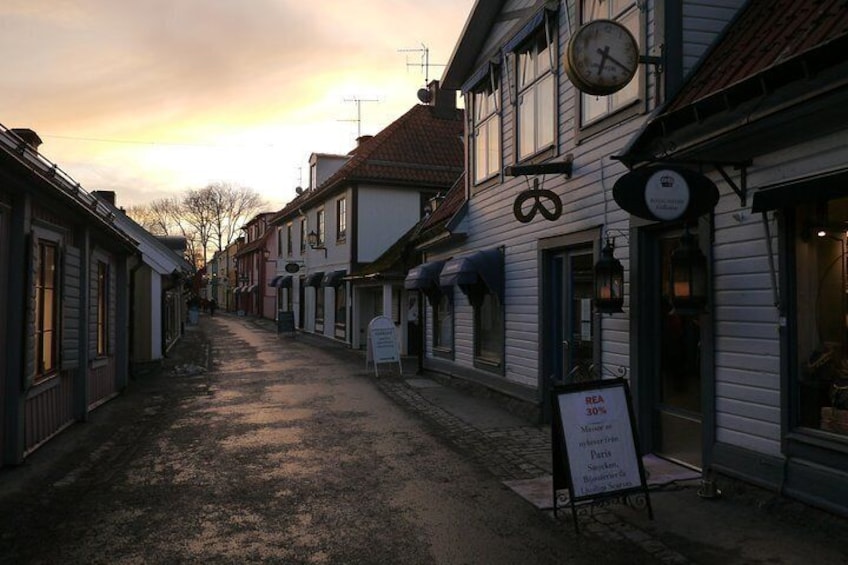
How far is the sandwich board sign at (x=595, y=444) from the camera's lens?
5262 mm

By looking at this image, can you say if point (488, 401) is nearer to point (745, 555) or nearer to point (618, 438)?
point (618, 438)

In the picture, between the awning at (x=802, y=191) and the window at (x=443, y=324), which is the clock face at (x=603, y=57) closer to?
the awning at (x=802, y=191)

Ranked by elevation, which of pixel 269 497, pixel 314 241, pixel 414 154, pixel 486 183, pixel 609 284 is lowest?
pixel 269 497

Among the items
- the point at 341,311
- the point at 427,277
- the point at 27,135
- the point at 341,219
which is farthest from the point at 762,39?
the point at 341,311

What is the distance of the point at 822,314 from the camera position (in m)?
5.22

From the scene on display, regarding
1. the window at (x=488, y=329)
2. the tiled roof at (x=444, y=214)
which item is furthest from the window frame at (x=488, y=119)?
the window at (x=488, y=329)

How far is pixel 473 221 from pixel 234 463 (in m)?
6.51

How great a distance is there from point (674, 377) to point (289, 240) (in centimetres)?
2980

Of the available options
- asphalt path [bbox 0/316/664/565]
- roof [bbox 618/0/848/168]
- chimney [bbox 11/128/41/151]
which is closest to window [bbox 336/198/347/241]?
chimney [bbox 11/128/41/151]

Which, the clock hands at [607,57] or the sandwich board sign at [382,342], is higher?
the clock hands at [607,57]

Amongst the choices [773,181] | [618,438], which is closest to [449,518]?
[618,438]

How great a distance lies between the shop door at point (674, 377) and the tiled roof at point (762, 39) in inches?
59.3

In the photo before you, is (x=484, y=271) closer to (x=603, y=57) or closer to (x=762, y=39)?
(x=603, y=57)

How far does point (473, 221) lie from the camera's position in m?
12.4
